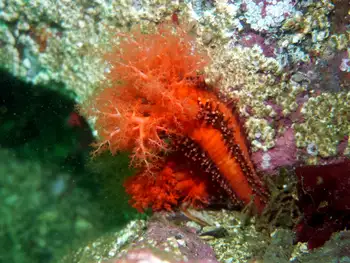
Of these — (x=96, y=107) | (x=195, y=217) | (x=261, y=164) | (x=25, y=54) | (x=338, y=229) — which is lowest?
(x=338, y=229)

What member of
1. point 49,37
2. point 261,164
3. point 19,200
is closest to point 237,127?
point 261,164

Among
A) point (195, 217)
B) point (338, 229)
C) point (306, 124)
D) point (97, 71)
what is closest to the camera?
point (338, 229)

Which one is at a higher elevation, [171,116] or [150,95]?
[150,95]

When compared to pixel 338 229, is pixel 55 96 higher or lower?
higher

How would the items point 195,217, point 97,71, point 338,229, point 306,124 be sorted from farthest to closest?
point 97,71
point 195,217
point 306,124
point 338,229

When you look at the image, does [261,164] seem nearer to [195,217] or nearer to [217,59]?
[195,217]

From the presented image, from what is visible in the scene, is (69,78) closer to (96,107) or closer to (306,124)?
(96,107)

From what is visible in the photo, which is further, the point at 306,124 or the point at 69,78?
the point at 69,78
